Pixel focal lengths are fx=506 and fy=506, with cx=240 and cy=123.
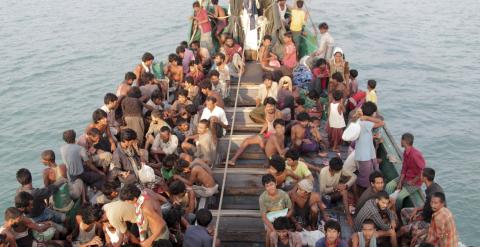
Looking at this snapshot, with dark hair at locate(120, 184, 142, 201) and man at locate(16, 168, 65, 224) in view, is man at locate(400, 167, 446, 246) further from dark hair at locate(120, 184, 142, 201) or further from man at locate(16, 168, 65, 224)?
man at locate(16, 168, 65, 224)

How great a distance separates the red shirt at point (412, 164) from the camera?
706 centimetres

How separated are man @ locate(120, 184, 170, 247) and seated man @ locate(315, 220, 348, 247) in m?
1.81

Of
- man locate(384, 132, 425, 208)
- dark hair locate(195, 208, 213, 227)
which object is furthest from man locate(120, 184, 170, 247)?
man locate(384, 132, 425, 208)

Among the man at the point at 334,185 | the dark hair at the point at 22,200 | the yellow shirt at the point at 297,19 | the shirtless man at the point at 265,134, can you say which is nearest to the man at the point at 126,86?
the shirtless man at the point at 265,134

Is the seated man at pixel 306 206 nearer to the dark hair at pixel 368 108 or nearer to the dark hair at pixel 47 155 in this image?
the dark hair at pixel 368 108

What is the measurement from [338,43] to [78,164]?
20813 millimetres

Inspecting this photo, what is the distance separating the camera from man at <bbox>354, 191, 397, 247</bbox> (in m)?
6.22

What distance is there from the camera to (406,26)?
27.6m

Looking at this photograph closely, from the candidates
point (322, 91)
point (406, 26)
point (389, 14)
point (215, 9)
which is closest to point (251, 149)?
point (322, 91)

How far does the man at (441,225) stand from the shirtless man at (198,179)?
2969mm

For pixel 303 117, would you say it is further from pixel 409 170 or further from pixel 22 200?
pixel 22 200

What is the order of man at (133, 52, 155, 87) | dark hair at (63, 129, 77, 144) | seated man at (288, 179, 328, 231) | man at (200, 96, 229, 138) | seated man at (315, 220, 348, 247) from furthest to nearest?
man at (133, 52, 155, 87) < man at (200, 96, 229, 138) < dark hair at (63, 129, 77, 144) < seated man at (288, 179, 328, 231) < seated man at (315, 220, 348, 247)

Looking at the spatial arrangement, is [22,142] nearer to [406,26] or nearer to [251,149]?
[251,149]

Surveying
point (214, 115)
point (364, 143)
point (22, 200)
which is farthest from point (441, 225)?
point (22, 200)
